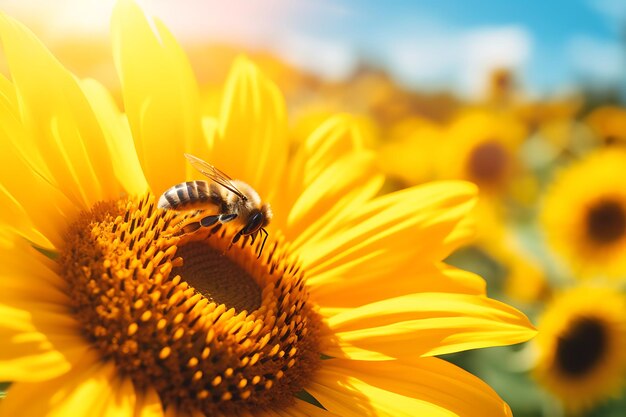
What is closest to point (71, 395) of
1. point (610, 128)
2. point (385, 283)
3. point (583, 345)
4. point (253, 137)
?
point (385, 283)

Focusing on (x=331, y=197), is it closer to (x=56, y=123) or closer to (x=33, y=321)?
(x=56, y=123)

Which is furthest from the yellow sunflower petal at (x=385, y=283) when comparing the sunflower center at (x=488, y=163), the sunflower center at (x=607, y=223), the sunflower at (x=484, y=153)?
the sunflower center at (x=488, y=163)

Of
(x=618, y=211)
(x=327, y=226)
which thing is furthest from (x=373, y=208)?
(x=618, y=211)

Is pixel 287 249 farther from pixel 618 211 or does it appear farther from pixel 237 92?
pixel 618 211

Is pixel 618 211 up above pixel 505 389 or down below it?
above

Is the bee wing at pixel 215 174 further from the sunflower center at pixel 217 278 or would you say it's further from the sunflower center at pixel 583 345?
the sunflower center at pixel 583 345

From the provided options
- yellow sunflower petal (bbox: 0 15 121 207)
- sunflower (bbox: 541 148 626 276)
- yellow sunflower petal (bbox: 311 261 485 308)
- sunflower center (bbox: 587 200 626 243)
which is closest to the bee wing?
yellow sunflower petal (bbox: 0 15 121 207)

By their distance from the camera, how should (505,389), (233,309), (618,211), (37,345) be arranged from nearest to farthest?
1. (37,345)
2. (233,309)
3. (505,389)
4. (618,211)
